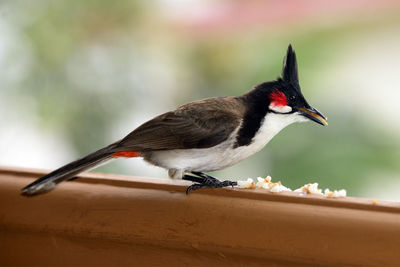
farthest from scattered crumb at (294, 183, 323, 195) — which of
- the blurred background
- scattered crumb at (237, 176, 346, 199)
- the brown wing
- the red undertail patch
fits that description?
the blurred background

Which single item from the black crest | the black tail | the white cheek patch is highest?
the black crest

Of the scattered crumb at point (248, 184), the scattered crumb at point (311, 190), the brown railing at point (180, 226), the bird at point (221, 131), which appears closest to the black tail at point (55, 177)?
the brown railing at point (180, 226)

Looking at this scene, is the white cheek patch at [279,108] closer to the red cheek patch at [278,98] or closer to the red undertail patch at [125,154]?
the red cheek patch at [278,98]

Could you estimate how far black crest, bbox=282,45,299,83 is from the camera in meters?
1.19

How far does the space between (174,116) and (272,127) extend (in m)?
0.22

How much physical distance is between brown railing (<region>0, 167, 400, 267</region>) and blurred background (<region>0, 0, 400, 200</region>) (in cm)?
73

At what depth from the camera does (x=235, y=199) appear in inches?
37.4

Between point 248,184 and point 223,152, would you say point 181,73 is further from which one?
point 248,184

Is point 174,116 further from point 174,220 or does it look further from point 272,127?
point 174,220

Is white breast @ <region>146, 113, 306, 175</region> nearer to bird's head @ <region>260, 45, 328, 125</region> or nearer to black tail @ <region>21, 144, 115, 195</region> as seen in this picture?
bird's head @ <region>260, 45, 328, 125</region>

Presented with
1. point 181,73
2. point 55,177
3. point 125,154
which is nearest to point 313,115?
point 125,154

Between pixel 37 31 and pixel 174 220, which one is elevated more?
pixel 37 31

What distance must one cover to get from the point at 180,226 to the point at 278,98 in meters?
0.42

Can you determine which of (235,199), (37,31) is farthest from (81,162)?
(37,31)
